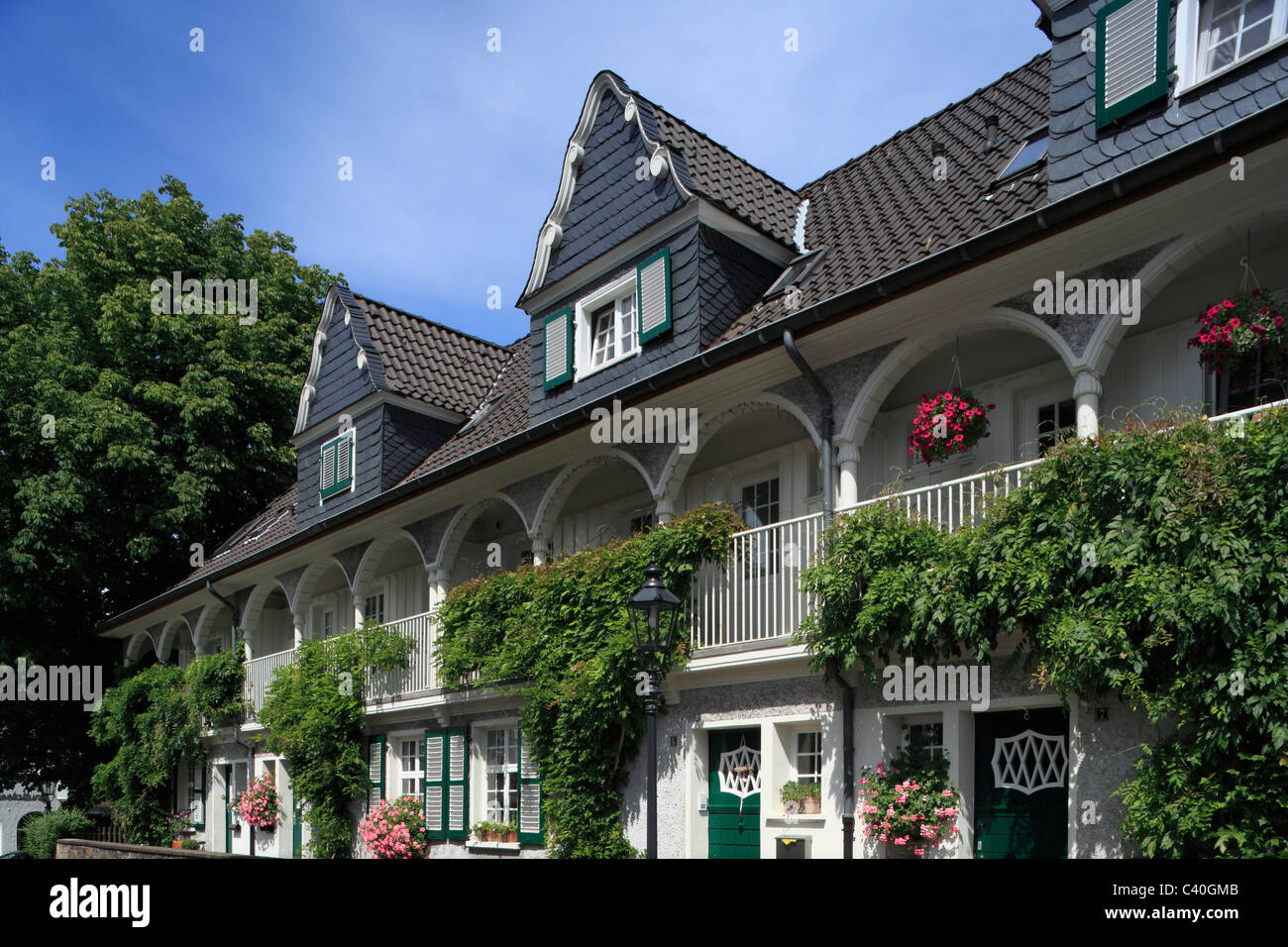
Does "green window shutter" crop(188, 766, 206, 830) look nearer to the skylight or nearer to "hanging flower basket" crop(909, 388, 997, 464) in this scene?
"hanging flower basket" crop(909, 388, 997, 464)

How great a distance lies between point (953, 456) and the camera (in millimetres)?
11867

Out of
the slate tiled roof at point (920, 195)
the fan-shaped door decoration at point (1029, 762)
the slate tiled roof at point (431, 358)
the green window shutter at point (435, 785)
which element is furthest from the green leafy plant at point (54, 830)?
the fan-shaped door decoration at point (1029, 762)

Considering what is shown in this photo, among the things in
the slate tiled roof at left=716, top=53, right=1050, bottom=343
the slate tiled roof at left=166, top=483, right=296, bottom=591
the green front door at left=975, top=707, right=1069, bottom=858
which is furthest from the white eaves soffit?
the slate tiled roof at left=166, top=483, right=296, bottom=591

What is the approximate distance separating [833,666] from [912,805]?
141 centimetres

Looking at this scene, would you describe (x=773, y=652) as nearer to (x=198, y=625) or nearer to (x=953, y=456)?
(x=953, y=456)

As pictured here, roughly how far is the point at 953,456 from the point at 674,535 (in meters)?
2.97

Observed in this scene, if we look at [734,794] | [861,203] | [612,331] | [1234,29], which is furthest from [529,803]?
[1234,29]

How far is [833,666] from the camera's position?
10.7 m

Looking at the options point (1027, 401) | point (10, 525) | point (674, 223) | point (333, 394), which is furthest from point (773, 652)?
point (10, 525)

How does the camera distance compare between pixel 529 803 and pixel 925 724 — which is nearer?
pixel 925 724

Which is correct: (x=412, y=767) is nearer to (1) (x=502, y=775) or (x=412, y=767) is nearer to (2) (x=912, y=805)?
(1) (x=502, y=775)

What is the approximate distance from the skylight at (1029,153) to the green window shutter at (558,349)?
6.33 metres

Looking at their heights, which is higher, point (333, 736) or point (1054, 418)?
point (1054, 418)

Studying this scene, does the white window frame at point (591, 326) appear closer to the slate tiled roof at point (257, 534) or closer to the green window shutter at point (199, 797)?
the slate tiled roof at point (257, 534)
